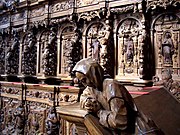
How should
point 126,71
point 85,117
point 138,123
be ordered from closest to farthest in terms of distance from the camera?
point 138,123 → point 85,117 → point 126,71

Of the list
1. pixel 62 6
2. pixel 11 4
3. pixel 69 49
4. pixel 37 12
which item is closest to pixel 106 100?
pixel 69 49

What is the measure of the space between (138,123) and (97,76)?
510mm

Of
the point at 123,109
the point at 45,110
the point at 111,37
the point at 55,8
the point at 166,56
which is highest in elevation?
the point at 55,8

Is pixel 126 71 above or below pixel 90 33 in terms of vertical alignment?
below

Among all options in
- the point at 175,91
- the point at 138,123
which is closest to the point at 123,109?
the point at 138,123

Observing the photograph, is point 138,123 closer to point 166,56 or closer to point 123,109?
point 123,109

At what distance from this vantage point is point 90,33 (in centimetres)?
628

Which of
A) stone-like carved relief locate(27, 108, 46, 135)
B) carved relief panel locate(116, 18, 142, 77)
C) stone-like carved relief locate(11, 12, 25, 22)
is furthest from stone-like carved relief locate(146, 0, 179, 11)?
stone-like carved relief locate(11, 12, 25, 22)

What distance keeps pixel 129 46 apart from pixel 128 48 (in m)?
0.06

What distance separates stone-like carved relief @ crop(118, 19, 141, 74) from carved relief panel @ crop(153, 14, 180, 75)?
0.48 metres

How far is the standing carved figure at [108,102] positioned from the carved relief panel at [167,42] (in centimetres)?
342

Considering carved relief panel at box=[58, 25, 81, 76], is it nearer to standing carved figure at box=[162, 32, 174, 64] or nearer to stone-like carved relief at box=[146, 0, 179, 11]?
stone-like carved relief at box=[146, 0, 179, 11]

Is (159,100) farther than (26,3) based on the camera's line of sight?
No

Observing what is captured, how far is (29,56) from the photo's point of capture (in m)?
7.65
